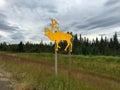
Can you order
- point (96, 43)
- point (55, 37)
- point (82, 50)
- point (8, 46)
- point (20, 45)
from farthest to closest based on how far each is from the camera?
1. point (8, 46)
2. point (96, 43)
3. point (20, 45)
4. point (82, 50)
5. point (55, 37)

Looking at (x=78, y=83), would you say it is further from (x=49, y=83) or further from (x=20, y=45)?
(x=20, y=45)

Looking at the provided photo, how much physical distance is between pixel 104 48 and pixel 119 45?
20627 millimetres

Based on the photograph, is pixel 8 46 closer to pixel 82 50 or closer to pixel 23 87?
pixel 82 50

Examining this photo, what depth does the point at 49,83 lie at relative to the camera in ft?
27.2

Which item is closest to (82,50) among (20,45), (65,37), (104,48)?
(104,48)

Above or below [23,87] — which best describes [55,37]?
above

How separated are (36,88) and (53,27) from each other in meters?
2.68

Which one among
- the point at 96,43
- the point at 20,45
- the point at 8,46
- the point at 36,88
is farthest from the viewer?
the point at 8,46

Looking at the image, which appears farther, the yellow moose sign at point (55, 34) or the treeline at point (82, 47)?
the treeline at point (82, 47)

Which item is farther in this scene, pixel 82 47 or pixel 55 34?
pixel 82 47

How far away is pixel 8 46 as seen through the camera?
417ft

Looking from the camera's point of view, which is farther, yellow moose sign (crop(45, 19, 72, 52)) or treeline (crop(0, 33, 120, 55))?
treeline (crop(0, 33, 120, 55))

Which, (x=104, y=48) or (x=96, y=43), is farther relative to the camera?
(x=96, y=43)

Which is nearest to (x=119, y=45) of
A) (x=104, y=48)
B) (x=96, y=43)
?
(x=96, y=43)
